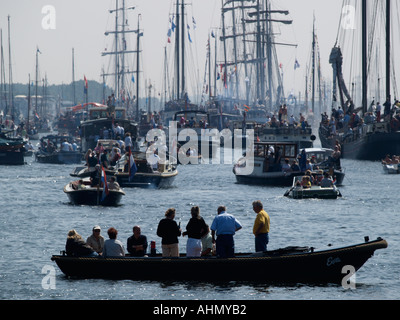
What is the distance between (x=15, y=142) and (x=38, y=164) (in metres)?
4.60

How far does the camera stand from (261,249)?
77.5 ft

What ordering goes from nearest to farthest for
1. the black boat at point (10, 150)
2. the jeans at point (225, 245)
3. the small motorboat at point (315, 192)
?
the jeans at point (225, 245), the small motorboat at point (315, 192), the black boat at point (10, 150)

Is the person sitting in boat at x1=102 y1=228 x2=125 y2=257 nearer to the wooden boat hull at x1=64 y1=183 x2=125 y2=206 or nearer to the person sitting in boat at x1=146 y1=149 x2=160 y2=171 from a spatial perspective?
the wooden boat hull at x1=64 y1=183 x2=125 y2=206

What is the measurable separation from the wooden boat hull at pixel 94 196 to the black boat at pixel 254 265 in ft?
58.4

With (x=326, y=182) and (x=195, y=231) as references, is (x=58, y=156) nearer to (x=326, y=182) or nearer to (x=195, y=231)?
(x=326, y=182)

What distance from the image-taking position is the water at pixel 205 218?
23.1 meters

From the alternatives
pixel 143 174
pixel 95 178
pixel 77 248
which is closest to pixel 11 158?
pixel 143 174

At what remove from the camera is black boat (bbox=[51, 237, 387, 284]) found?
22922 mm

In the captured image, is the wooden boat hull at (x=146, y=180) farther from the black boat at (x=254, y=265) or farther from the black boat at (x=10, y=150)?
the black boat at (x=10, y=150)

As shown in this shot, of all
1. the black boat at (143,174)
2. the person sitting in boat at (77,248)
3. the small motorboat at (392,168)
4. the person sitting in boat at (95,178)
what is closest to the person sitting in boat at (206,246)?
the person sitting in boat at (77,248)

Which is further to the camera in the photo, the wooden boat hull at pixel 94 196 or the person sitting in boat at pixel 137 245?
the wooden boat hull at pixel 94 196

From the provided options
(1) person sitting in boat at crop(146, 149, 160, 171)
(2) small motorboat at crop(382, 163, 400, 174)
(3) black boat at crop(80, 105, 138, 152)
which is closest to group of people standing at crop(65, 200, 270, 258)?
(1) person sitting in boat at crop(146, 149, 160, 171)
